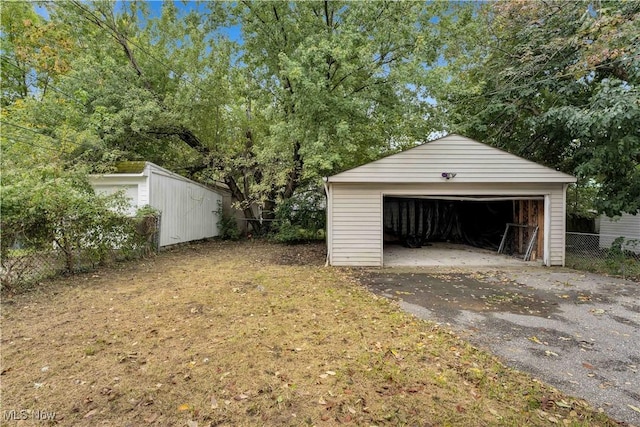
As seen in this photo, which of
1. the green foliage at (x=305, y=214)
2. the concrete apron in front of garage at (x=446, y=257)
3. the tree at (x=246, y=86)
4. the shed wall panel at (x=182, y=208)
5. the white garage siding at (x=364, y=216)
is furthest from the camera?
the green foliage at (x=305, y=214)

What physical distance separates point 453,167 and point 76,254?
8.50m

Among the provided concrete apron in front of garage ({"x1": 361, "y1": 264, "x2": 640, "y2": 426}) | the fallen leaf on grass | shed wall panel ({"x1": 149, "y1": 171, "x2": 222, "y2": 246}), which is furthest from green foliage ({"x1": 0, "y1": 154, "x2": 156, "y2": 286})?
concrete apron in front of garage ({"x1": 361, "y1": 264, "x2": 640, "y2": 426})

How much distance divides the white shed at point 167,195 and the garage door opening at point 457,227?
6761 mm

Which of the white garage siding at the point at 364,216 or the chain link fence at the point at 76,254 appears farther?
the white garage siding at the point at 364,216

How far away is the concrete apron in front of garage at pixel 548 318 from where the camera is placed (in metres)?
2.77

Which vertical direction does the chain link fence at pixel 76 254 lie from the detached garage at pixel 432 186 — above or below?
below

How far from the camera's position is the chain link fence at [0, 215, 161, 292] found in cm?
503

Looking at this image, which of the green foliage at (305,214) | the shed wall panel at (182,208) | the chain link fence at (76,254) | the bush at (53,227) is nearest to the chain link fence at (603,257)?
the green foliage at (305,214)

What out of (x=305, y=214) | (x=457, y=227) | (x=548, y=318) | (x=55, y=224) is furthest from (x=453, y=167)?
(x=55, y=224)

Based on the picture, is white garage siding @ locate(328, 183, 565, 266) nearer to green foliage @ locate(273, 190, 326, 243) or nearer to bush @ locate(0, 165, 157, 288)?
green foliage @ locate(273, 190, 326, 243)

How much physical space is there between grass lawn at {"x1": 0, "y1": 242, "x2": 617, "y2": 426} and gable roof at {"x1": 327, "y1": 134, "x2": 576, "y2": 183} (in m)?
3.62
